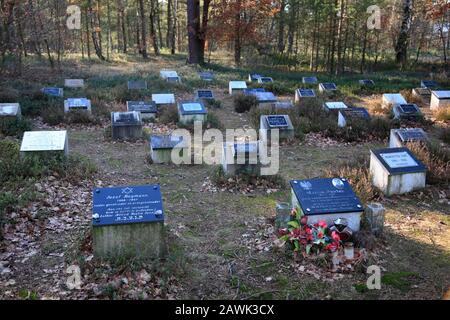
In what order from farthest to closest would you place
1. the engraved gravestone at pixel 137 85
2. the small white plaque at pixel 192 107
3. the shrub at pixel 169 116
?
1. the engraved gravestone at pixel 137 85
2. the shrub at pixel 169 116
3. the small white plaque at pixel 192 107

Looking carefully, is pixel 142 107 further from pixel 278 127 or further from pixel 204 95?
pixel 278 127

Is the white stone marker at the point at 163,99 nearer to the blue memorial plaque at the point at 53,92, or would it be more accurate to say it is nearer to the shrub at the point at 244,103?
the shrub at the point at 244,103

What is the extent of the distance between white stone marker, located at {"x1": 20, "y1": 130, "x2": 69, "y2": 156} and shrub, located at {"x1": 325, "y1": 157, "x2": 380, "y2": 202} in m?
5.24

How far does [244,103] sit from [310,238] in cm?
1012

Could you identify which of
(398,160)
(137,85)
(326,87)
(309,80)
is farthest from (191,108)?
(309,80)

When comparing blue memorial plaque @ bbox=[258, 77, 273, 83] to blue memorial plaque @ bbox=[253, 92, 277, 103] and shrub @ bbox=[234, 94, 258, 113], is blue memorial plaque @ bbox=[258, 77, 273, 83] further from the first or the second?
shrub @ bbox=[234, 94, 258, 113]

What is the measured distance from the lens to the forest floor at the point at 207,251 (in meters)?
4.98

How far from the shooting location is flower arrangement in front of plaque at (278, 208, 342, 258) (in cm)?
559

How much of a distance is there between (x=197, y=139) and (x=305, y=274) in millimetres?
7159

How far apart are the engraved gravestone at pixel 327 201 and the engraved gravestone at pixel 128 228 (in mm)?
1957

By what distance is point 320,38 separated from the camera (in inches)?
1098

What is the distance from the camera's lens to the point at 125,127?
11.7m

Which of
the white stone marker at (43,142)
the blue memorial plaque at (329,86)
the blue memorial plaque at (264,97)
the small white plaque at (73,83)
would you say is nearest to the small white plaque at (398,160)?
the white stone marker at (43,142)

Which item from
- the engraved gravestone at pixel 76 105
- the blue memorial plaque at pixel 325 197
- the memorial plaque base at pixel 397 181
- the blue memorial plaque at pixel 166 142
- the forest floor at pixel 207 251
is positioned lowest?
the forest floor at pixel 207 251
